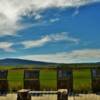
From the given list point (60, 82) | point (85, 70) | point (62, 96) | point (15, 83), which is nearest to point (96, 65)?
point (85, 70)

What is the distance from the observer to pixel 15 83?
31.2 metres

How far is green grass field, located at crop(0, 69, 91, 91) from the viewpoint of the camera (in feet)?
100

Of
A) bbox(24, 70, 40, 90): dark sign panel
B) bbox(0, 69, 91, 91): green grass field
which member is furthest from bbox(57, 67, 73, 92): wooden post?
bbox(24, 70, 40, 90): dark sign panel

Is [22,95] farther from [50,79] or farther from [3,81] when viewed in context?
[3,81]

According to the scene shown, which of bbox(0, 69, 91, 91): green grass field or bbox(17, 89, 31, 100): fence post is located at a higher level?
bbox(0, 69, 91, 91): green grass field

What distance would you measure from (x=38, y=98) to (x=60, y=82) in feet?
21.1

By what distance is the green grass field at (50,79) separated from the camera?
3056 cm

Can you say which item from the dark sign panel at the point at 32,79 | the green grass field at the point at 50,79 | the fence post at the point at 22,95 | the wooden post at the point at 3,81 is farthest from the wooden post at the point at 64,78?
the fence post at the point at 22,95

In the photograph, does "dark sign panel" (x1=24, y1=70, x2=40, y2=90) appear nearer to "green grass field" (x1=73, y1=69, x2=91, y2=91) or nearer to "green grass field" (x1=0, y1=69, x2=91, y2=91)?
"green grass field" (x1=0, y1=69, x2=91, y2=91)

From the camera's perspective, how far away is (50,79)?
1214 inches

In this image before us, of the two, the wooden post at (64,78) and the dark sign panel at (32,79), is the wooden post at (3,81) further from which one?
the wooden post at (64,78)

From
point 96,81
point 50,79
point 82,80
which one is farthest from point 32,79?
point 96,81

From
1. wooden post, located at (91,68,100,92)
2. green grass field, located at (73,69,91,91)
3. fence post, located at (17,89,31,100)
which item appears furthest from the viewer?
green grass field, located at (73,69,91,91)

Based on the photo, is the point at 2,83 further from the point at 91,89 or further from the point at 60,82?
the point at 91,89
